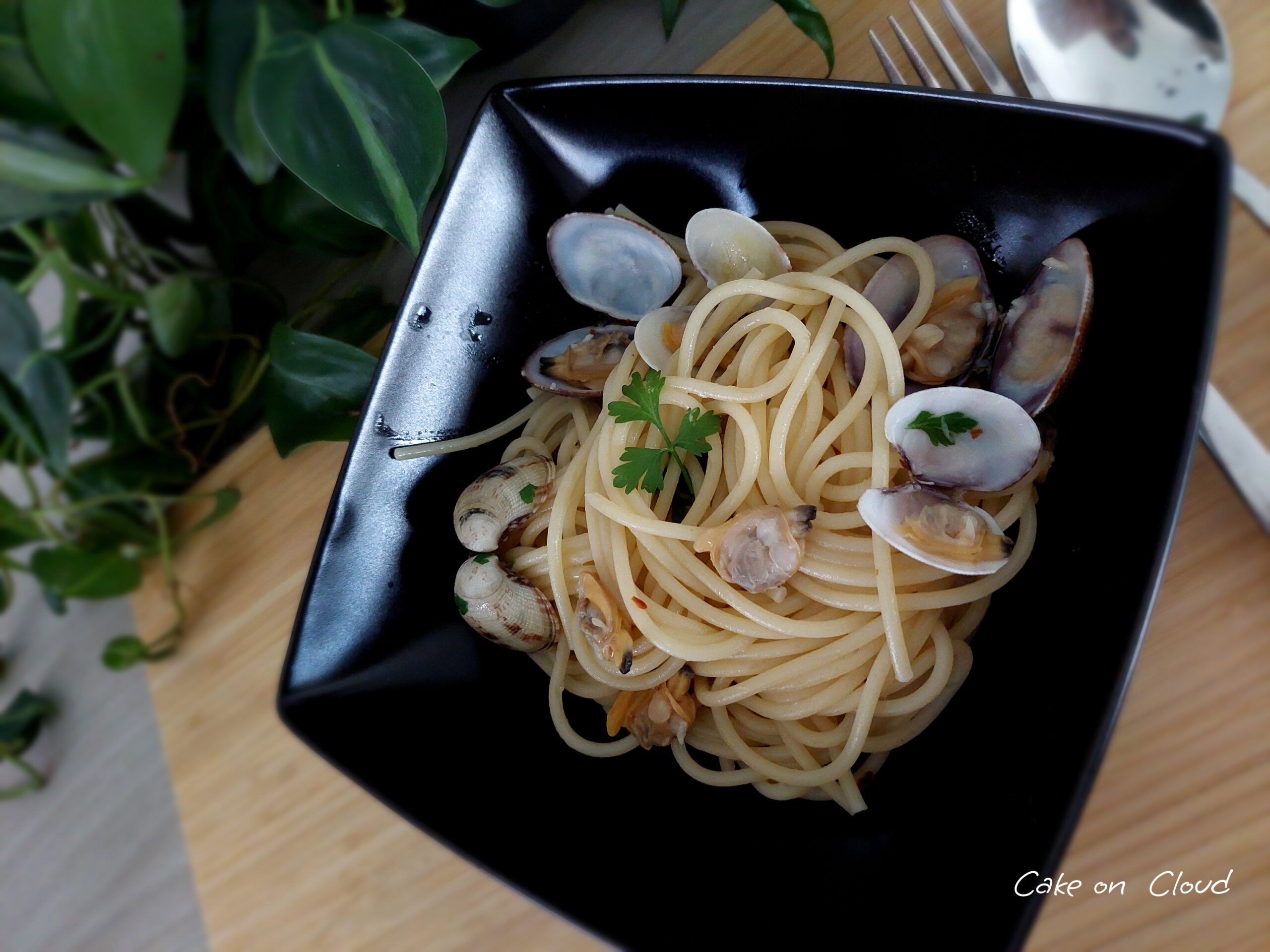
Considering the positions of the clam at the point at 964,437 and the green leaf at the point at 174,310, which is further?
the green leaf at the point at 174,310

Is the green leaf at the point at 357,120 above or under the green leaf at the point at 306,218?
above

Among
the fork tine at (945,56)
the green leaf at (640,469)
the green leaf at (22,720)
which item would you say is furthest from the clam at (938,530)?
the green leaf at (22,720)

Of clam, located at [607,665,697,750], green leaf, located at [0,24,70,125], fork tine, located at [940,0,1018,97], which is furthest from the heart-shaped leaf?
fork tine, located at [940,0,1018,97]

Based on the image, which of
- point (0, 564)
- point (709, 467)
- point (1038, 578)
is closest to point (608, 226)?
point (709, 467)

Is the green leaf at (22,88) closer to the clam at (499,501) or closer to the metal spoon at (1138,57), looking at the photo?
the clam at (499,501)

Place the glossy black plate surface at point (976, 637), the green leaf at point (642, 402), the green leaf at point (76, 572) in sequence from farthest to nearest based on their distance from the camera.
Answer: the green leaf at point (76, 572), the green leaf at point (642, 402), the glossy black plate surface at point (976, 637)

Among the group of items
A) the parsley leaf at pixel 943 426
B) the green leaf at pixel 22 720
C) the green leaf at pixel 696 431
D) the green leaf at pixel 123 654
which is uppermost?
the parsley leaf at pixel 943 426

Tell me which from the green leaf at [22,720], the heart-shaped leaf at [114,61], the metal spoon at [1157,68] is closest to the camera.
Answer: the heart-shaped leaf at [114,61]
